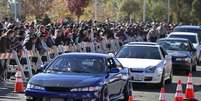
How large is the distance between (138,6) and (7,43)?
211 feet

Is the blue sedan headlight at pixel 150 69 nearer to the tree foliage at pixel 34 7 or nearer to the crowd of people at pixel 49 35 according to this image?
the crowd of people at pixel 49 35

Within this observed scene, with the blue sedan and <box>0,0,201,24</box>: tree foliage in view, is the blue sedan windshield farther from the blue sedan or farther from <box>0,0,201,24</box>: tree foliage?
<box>0,0,201,24</box>: tree foliage

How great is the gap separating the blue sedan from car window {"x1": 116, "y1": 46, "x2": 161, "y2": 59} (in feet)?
18.6

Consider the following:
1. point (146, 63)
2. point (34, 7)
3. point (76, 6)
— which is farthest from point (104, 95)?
point (76, 6)

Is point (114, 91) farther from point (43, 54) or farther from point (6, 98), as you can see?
point (43, 54)

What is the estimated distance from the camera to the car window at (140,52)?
20.7 metres

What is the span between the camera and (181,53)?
85.7 feet

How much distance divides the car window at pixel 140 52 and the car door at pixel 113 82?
6.13 metres

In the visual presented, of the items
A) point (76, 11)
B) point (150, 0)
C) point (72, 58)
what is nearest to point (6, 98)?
point (72, 58)

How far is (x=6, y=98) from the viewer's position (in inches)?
613

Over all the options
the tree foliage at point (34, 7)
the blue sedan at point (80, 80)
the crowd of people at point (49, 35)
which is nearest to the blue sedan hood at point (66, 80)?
the blue sedan at point (80, 80)

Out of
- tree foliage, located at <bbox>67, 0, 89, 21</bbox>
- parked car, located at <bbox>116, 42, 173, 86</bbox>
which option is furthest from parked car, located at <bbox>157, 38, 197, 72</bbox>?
tree foliage, located at <bbox>67, 0, 89, 21</bbox>

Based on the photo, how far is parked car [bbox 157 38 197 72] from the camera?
25844 mm

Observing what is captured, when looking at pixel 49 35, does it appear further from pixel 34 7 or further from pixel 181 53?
pixel 34 7
